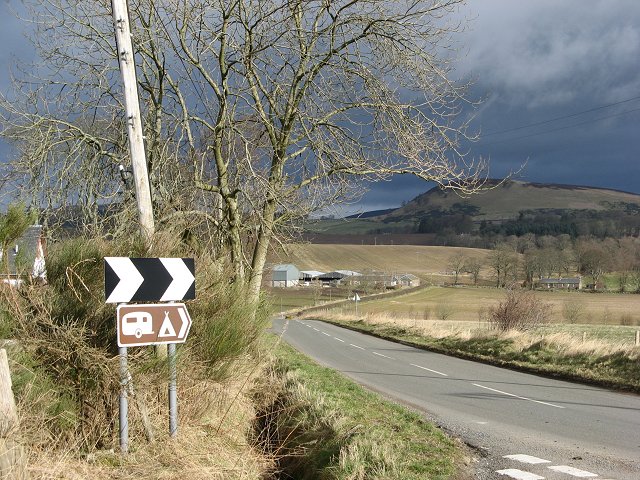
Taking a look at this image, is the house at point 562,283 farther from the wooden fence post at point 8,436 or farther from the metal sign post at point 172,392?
the wooden fence post at point 8,436

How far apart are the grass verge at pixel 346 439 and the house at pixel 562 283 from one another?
10937 centimetres

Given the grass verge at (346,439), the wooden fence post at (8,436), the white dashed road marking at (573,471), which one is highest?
the wooden fence post at (8,436)

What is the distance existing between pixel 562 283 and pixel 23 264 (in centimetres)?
12217

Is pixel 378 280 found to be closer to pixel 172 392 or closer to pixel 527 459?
pixel 527 459

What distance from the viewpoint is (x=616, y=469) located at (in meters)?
7.11

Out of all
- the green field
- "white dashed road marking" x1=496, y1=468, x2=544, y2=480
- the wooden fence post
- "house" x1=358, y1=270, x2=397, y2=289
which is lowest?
the green field

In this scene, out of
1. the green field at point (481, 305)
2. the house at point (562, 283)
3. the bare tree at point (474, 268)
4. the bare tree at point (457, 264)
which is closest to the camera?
the green field at point (481, 305)

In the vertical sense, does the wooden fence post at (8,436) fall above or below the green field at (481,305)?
above

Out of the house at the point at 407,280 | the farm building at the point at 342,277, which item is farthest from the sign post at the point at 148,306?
the house at the point at 407,280

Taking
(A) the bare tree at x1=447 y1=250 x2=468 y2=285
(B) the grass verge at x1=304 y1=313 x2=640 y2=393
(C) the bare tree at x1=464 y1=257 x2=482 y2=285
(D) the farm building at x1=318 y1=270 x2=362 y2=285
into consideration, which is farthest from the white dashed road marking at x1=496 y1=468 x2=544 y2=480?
(A) the bare tree at x1=447 y1=250 x2=468 y2=285

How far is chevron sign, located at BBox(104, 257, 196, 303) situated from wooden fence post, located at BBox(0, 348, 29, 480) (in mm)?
1064

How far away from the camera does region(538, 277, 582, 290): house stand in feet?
374

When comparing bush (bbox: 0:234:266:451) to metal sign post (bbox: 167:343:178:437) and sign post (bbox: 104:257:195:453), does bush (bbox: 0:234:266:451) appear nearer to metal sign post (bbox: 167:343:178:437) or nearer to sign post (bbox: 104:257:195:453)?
metal sign post (bbox: 167:343:178:437)

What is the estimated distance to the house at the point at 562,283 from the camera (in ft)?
374
